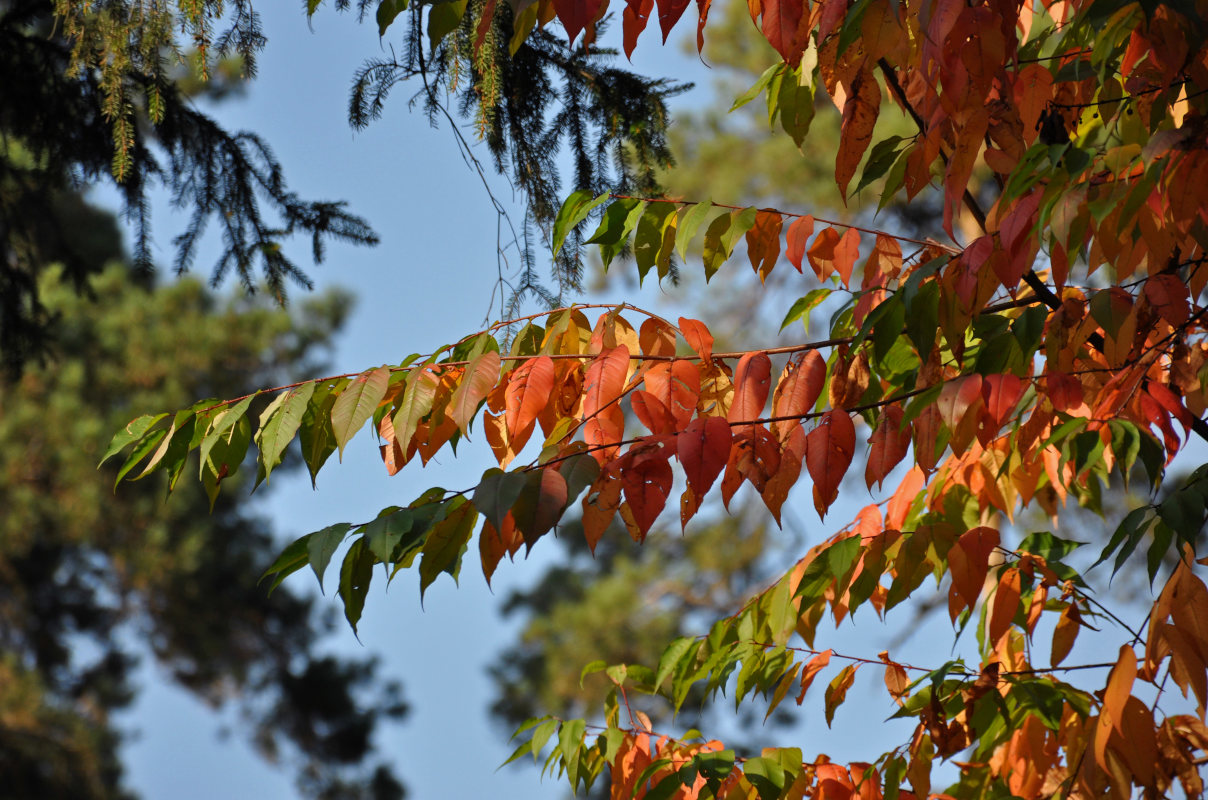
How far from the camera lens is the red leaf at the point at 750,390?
1299 mm

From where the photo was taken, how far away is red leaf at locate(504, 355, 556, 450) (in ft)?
4.29

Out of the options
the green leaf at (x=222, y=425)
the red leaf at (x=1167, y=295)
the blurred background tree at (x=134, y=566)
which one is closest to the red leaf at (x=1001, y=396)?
the red leaf at (x=1167, y=295)

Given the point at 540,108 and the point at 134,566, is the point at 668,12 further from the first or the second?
the point at 134,566

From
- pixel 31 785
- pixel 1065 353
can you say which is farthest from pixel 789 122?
pixel 31 785

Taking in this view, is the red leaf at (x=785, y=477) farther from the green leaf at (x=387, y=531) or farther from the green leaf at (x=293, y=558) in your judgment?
the green leaf at (x=293, y=558)

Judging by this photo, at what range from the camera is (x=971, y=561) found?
4.26 feet

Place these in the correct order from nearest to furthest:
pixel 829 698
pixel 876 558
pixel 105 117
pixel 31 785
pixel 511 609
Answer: pixel 876 558 < pixel 829 698 < pixel 105 117 < pixel 31 785 < pixel 511 609

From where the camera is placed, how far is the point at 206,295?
10219 millimetres

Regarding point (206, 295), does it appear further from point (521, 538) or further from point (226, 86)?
point (521, 538)

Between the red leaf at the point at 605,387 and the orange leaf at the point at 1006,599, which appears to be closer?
the red leaf at the point at 605,387

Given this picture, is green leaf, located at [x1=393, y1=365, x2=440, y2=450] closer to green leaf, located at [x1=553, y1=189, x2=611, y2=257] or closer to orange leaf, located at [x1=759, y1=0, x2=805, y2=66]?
green leaf, located at [x1=553, y1=189, x2=611, y2=257]

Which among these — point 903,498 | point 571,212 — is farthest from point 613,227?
point 903,498

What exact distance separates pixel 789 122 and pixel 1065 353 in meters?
0.49

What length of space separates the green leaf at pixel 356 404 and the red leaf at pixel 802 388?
19.6 inches
